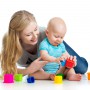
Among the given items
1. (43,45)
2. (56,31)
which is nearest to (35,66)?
(43,45)

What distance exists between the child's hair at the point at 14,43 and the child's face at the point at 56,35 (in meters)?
0.13

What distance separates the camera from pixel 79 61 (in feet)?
7.80

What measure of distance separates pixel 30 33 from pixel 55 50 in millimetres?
173

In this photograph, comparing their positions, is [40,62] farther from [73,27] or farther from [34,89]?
[73,27]

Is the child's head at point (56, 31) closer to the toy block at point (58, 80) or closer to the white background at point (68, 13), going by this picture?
the toy block at point (58, 80)

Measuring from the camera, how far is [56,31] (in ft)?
6.88

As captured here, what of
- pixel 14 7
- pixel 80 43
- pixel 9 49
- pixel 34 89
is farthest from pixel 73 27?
pixel 34 89

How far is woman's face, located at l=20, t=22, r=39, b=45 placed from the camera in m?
2.13

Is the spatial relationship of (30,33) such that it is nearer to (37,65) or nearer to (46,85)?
(37,65)

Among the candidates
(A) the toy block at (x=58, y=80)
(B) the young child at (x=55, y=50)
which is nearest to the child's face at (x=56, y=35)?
(B) the young child at (x=55, y=50)

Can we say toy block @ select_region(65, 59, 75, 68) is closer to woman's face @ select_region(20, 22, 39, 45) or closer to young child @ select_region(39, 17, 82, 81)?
young child @ select_region(39, 17, 82, 81)

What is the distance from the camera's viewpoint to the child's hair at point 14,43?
7.08 ft

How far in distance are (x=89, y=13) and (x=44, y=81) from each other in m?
1.33

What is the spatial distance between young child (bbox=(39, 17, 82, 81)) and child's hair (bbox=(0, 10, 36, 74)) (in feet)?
0.44
